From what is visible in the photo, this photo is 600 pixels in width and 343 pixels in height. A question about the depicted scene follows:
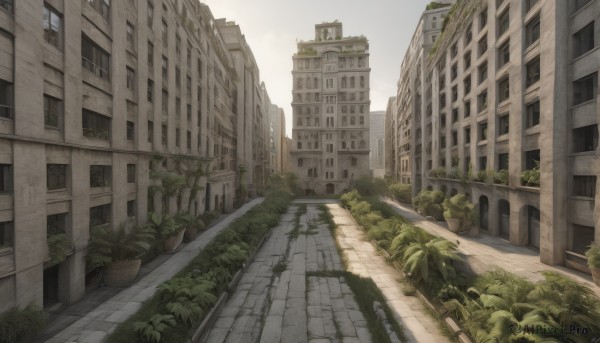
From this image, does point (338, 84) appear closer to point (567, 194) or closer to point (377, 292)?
point (567, 194)

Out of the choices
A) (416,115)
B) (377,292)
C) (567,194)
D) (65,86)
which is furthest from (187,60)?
(416,115)

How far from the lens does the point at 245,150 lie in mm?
44219

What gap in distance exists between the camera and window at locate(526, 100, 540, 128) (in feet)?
53.6

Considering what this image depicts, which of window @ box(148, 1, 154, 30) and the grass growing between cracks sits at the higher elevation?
window @ box(148, 1, 154, 30)

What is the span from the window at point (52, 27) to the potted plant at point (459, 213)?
27.4 m

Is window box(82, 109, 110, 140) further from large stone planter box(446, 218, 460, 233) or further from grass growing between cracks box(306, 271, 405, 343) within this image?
large stone planter box(446, 218, 460, 233)

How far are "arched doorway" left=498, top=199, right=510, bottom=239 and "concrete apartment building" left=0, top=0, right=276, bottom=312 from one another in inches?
1056

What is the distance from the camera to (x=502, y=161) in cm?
2019

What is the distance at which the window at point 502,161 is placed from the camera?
19.7 metres

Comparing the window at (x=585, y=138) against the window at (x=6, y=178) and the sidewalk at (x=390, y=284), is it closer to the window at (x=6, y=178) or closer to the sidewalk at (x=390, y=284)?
the sidewalk at (x=390, y=284)

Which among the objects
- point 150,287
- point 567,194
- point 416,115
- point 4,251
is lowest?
point 150,287

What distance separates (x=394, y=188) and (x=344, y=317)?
37203 millimetres

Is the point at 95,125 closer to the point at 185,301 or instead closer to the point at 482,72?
the point at 185,301

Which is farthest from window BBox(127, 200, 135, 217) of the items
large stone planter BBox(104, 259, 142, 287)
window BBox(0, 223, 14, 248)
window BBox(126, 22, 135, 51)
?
window BBox(126, 22, 135, 51)
